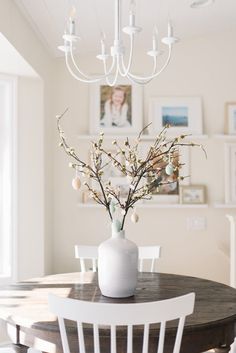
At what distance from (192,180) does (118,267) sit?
2.08 meters

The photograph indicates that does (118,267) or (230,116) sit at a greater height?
(230,116)

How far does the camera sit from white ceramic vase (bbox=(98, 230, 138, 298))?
6.86 feet

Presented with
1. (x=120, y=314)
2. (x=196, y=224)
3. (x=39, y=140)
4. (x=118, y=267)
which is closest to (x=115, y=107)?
(x=39, y=140)

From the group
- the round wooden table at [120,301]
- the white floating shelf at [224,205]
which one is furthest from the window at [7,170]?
the white floating shelf at [224,205]

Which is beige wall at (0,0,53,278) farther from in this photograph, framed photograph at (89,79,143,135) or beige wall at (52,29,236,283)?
framed photograph at (89,79,143,135)

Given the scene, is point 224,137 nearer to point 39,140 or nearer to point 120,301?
point 39,140

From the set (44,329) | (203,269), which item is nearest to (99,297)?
(44,329)

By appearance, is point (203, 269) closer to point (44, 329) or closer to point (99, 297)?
point (99, 297)

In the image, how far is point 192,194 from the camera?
3986mm

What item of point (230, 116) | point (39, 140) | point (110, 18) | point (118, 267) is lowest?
point (118, 267)

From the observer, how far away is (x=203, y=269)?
158 inches

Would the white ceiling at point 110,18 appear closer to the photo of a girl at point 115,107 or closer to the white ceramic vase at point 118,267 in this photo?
the photo of a girl at point 115,107

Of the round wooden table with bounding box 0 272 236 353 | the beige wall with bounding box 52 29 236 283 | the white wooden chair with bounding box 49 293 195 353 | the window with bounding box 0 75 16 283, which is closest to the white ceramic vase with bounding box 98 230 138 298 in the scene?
the round wooden table with bounding box 0 272 236 353

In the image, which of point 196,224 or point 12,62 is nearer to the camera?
point 12,62
